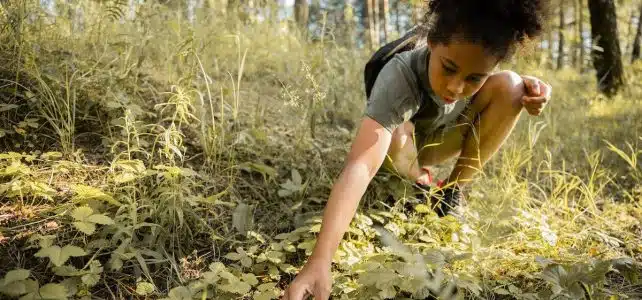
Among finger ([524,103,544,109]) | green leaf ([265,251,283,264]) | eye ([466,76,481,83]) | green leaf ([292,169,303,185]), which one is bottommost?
green leaf ([265,251,283,264])

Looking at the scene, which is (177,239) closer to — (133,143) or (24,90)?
(133,143)

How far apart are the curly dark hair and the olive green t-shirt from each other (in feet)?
0.65

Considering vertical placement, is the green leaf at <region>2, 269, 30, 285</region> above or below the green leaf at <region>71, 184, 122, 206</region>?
below

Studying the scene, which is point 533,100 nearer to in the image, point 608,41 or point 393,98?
point 393,98

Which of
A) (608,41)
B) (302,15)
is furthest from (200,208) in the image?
(608,41)

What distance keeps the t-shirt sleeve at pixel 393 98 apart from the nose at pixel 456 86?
7.1 inches

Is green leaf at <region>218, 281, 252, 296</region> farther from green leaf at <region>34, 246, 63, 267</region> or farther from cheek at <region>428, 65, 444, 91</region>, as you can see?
cheek at <region>428, 65, 444, 91</region>

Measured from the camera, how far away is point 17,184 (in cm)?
167

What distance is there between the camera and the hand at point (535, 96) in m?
2.10

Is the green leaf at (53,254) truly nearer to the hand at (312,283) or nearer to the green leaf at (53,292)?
the green leaf at (53,292)

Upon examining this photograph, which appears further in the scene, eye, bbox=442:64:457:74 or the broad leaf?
eye, bbox=442:64:457:74

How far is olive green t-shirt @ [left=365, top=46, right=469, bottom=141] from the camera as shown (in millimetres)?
1814

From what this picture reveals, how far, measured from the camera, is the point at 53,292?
1.29m

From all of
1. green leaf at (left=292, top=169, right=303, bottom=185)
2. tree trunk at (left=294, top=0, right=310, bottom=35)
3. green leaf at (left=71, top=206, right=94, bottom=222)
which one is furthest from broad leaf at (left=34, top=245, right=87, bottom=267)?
tree trunk at (left=294, top=0, right=310, bottom=35)
